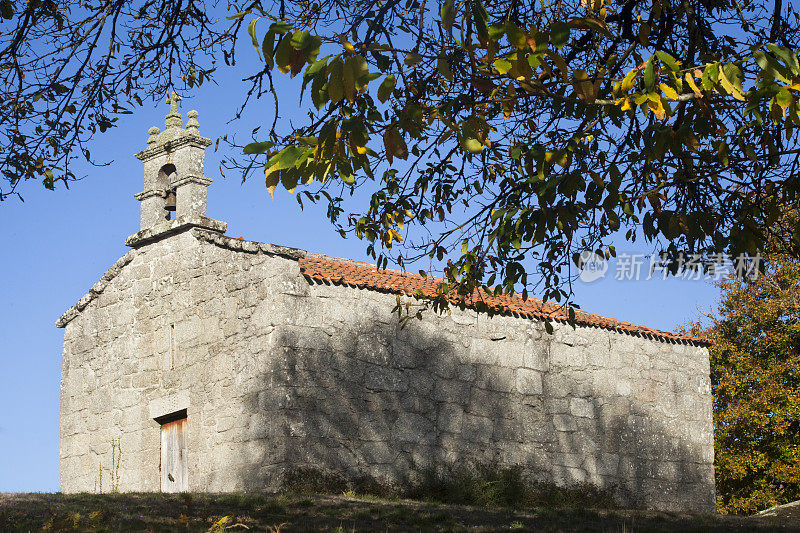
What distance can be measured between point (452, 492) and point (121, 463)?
5.32 metres

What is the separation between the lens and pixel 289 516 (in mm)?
9047

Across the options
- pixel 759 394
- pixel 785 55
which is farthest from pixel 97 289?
pixel 759 394

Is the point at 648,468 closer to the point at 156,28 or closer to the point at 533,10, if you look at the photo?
the point at 533,10

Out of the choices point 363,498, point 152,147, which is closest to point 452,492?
point 363,498

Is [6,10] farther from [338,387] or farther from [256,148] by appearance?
[338,387]

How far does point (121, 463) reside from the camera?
14438 millimetres

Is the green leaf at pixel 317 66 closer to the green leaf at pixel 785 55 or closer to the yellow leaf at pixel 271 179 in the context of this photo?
the yellow leaf at pixel 271 179

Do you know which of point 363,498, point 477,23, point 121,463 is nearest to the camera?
point 477,23

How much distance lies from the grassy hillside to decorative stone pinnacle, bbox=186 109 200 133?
6.27 metres

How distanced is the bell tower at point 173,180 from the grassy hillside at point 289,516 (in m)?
4.90

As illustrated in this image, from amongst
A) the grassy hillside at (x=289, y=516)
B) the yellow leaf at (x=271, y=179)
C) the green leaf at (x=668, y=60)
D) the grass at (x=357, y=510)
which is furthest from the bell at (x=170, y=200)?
the green leaf at (x=668, y=60)

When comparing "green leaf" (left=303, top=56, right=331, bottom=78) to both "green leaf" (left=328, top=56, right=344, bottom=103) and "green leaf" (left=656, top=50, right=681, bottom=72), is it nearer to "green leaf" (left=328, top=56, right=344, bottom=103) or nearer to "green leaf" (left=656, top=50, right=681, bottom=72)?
"green leaf" (left=328, top=56, right=344, bottom=103)

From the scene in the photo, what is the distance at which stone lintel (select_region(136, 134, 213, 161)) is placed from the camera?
14688 millimetres

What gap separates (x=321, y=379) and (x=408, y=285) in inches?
87.9
